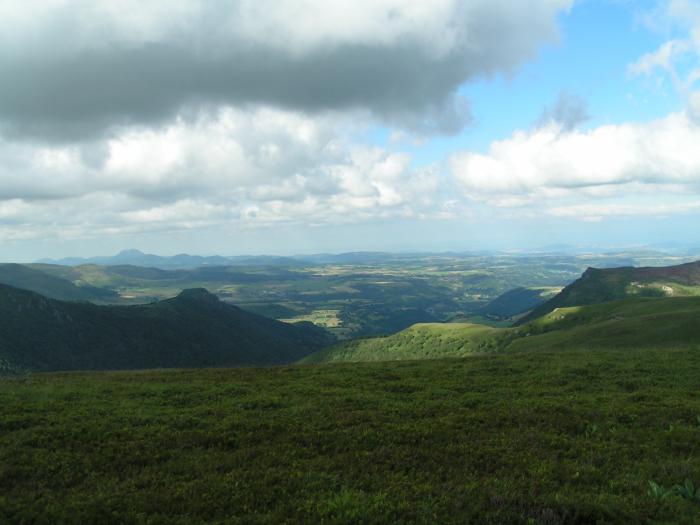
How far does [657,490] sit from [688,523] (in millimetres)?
1513

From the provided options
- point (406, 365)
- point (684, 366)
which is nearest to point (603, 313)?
point (684, 366)

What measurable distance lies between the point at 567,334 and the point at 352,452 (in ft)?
216

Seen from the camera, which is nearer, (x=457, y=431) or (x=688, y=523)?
(x=688, y=523)

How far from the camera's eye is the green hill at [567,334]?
182ft

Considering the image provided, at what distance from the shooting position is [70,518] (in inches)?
455

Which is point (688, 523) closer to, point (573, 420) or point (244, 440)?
point (573, 420)

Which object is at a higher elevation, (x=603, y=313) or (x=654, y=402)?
(x=654, y=402)

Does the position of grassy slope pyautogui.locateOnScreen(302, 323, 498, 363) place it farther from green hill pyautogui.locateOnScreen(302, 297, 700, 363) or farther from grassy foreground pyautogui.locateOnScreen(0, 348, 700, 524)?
grassy foreground pyautogui.locateOnScreen(0, 348, 700, 524)

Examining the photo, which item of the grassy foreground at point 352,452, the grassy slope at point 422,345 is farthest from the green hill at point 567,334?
the grassy foreground at point 352,452

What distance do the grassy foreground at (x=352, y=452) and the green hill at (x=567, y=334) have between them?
30.7 metres

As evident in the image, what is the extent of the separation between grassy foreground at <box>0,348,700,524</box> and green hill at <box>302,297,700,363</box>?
30698 millimetres

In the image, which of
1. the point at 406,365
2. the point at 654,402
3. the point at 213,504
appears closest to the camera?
the point at 213,504

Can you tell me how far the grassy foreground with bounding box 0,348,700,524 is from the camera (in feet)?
39.6

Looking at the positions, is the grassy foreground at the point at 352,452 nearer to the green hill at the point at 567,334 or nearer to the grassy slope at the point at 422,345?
the green hill at the point at 567,334
